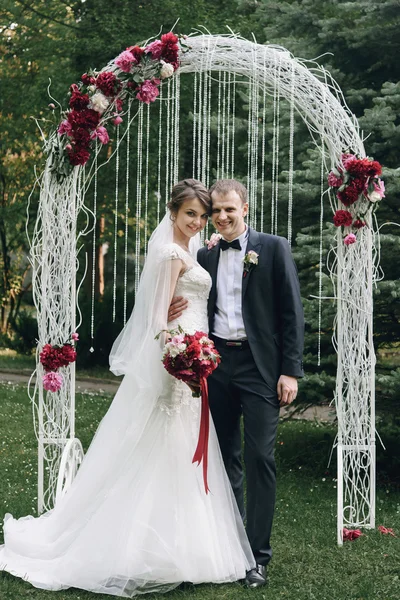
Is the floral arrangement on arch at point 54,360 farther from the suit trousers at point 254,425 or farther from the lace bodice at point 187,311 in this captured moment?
the suit trousers at point 254,425

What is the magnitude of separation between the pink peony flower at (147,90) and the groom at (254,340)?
0.98 m


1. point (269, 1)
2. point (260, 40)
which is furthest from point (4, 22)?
point (269, 1)

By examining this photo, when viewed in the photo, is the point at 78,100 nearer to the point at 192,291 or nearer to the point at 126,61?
the point at 126,61

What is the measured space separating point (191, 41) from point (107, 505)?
275 centimetres

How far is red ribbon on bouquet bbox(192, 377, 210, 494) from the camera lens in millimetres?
4141

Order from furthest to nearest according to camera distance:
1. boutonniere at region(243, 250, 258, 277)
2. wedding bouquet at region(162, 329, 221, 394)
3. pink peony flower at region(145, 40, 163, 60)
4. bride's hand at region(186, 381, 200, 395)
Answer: pink peony flower at region(145, 40, 163, 60) < boutonniere at region(243, 250, 258, 277) < bride's hand at region(186, 381, 200, 395) < wedding bouquet at region(162, 329, 221, 394)

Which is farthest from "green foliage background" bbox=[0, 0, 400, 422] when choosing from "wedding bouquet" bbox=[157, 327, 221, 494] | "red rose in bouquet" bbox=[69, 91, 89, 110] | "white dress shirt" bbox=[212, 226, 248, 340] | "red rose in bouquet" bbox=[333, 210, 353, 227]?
"wedding bouquet" bbox=[157, 327, 221, 494]

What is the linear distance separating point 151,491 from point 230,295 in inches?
43.2

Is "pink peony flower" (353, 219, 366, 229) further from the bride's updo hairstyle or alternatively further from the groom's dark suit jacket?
the bride's updo hairstyle

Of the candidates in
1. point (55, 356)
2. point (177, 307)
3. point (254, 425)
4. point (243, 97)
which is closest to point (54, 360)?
point (55, 356)

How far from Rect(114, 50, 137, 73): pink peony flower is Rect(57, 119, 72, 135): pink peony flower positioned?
0.47 metres

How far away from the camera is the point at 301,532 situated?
205 inches

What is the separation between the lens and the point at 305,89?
495 cm

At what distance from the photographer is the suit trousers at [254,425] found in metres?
4.18
